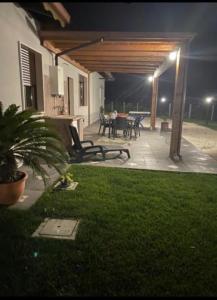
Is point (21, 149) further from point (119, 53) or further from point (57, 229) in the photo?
point (119, 53)

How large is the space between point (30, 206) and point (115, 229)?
133cm

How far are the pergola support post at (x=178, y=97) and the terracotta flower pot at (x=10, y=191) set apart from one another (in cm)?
408

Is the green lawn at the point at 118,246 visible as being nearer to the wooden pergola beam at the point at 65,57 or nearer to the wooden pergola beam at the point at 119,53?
the wooden pergola beam at the point at 65,57

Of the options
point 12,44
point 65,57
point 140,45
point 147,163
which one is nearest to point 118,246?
point 147,163

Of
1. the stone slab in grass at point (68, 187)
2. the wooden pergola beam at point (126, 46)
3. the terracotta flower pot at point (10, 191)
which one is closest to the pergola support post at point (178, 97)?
the wooden pergola beam at point (126, 46)

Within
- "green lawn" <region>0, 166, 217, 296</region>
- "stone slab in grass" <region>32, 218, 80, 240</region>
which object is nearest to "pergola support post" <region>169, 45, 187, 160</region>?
"green lawn" <region>0, 166, 217, 296</region>

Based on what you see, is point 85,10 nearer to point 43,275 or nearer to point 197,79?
point 43,275

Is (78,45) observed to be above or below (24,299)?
above

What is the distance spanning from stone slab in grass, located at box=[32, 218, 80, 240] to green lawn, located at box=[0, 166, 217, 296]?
0.08 metres

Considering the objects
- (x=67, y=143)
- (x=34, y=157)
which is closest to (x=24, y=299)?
(x=34, y=157)

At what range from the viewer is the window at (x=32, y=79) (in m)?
5.23

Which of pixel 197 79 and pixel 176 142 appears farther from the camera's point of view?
pixel 197 79

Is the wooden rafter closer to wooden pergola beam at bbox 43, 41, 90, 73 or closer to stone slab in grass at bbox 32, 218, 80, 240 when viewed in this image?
wooden pergola beam at bbox 43, 41, 90, 73

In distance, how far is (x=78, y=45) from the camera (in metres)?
6.50
